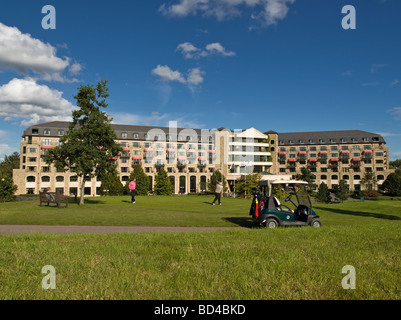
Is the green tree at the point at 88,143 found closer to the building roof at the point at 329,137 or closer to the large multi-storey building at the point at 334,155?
the large multi-storey building at the point at 334,155

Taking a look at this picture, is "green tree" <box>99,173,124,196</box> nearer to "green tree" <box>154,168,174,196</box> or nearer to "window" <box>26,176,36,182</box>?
"green tree" <box>154,168,174,196</box>

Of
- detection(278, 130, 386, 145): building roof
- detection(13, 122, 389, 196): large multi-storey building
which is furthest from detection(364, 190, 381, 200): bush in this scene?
detection(278, 130, 386, 145): building roof

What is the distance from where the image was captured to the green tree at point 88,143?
21062 millimetres

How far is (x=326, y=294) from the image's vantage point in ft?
12.7

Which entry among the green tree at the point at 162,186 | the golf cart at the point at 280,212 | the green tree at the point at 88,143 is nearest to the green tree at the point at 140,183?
the green tree at the point at 162,186

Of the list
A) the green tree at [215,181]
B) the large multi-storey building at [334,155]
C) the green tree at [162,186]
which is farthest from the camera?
the large multi-storey building at [334,155]

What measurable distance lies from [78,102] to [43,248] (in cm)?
1840

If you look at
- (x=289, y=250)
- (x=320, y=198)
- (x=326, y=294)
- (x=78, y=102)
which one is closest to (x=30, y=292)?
(x=326, y=294)

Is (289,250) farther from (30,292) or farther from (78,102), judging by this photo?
(78,102)

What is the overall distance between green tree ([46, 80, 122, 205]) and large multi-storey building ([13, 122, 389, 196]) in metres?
42.8

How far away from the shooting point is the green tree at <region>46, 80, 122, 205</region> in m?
21.1

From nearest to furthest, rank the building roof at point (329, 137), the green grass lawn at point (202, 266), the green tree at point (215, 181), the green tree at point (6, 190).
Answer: the green grass lawn at point (202, 266), the green tree at point (6, 190), the green tree at point (215, 181), the building roof at point (329, 137)

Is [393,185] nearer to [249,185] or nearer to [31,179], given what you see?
[249,185]

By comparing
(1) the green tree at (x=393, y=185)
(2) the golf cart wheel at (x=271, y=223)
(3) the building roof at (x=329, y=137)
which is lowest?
(1) the green tree at (x=393, y=185)
